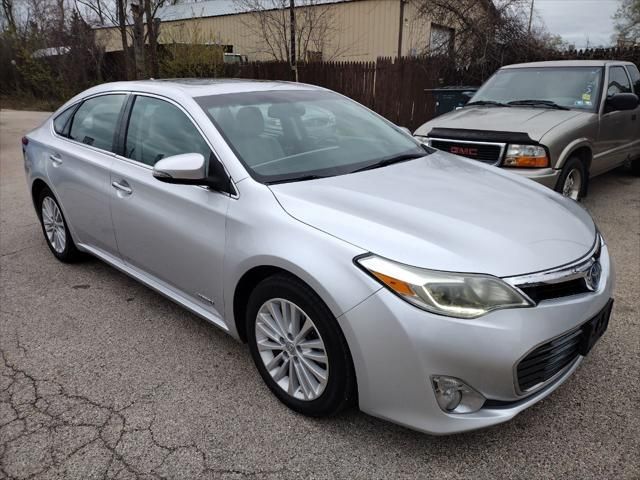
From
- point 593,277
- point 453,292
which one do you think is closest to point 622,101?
point 593,277

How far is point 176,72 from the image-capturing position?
1689 cm

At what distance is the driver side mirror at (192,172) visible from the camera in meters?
2.56

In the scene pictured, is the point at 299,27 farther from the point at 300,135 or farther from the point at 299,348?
the point at 299,348


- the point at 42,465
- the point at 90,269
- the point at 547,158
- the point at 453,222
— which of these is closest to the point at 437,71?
the point at 547,158

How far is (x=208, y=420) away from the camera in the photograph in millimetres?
2475

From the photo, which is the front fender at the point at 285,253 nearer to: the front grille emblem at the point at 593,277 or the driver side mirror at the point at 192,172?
the driver side mirror at the point at 192,172

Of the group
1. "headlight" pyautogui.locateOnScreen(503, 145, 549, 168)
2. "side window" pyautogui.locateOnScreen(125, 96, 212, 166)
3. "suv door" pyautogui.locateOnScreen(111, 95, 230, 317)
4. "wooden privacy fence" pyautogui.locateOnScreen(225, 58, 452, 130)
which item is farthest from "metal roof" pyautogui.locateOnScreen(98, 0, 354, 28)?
"suv door" pyautogui.locateOnScreen(111, 95, 230, 317)

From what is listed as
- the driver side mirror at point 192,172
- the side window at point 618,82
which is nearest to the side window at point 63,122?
the driver side mirror at point 192,172

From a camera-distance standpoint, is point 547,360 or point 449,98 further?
point 449,98

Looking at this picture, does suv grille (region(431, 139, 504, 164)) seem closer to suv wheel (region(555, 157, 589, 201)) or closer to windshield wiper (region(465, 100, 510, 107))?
suv wheel (region(555, 157, 589, 201))

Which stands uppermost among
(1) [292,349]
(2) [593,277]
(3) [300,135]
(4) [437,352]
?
(3) [300,135]

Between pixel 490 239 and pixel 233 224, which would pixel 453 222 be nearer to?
pixel 490 239

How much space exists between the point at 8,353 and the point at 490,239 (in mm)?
2935

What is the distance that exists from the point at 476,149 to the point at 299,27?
13.8 meters
